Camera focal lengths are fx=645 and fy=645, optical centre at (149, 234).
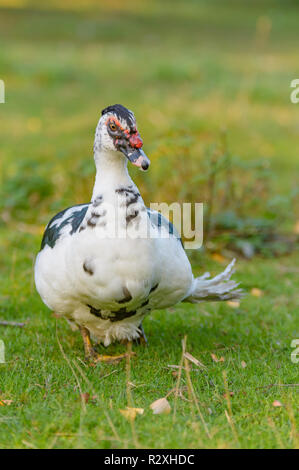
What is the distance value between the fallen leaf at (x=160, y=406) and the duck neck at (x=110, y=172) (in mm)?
945

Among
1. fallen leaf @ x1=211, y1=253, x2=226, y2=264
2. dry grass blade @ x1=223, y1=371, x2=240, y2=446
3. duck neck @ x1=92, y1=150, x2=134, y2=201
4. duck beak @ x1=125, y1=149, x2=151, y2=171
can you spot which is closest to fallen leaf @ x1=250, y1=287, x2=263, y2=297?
fallen leaf @ x1=211, y1=253, x2=226, y2=264

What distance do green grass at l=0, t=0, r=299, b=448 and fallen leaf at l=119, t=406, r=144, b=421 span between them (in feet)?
0.09

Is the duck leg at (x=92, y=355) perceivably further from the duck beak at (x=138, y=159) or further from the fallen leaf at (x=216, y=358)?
the duck beak at (x=138, y=159)

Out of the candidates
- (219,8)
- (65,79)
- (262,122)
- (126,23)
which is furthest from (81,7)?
(262,122)

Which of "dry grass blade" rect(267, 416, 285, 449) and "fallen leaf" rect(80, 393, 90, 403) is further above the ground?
"fallen leaf" rect(80, 393, 90, 403)

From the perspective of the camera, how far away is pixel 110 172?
9.52 ft

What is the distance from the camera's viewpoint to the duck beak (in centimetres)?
274

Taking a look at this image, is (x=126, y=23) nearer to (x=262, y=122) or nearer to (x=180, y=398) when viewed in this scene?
(x=262, y=122)

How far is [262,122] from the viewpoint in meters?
9.30

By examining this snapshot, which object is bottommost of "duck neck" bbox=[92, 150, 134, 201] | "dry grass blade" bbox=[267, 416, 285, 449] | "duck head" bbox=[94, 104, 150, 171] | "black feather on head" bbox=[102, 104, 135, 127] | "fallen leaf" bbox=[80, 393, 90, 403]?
"dry grass blade" bbox=[267, 416, 285, 449]

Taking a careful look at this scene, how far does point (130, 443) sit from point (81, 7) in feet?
66.8

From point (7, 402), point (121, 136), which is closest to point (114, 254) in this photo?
point (121, 136)

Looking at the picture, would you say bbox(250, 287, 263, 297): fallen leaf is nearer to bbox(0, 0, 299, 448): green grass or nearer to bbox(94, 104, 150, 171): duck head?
bbox(0, 0, 299, 448): green grass

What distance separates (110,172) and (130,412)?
1.05 metres
